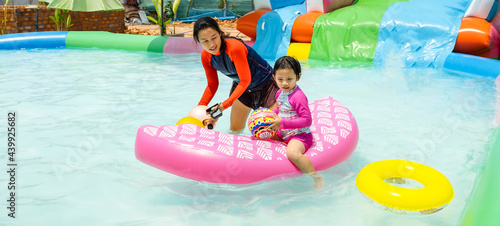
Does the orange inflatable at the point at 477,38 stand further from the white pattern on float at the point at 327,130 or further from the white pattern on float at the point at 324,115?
the white pattern on float at the point at 327,130

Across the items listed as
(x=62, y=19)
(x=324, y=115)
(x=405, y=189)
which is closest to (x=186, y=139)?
(x=324, y=115)

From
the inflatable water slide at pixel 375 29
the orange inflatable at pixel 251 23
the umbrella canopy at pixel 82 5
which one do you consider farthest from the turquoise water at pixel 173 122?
the umbrella canopy at pixel 82 5

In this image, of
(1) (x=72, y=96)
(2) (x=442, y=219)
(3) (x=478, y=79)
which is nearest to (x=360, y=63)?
(3) (x=478, y=79)

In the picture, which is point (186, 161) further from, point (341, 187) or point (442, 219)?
point (442, 219)

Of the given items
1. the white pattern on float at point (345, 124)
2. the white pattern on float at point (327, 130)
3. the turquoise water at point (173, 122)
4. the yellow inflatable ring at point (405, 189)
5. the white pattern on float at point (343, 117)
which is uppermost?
the white pattern on float at point (343, 117)

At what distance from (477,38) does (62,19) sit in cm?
819

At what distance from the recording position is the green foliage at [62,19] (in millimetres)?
9664

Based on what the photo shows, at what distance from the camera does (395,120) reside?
4.19m

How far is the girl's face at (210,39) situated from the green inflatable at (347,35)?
4.50 metres

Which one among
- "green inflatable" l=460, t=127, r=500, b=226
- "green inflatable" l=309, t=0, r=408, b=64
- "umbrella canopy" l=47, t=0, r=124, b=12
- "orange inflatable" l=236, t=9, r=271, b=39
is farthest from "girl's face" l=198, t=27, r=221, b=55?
"umbrella canopy" l=47, t=0, r=124, b=12

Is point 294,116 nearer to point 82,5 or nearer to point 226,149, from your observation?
point 226,149

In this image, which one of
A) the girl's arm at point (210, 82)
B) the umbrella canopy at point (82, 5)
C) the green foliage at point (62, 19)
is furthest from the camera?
the green foliage at point (62, 19)

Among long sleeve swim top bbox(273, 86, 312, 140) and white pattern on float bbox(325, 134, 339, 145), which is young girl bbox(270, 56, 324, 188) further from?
white pattern on float bbox(325, 134, 339, 145)

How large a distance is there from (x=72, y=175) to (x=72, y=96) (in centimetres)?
238
